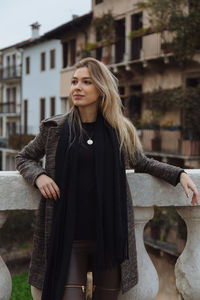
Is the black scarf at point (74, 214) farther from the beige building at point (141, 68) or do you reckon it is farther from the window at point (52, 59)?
the window at point (52, 59)

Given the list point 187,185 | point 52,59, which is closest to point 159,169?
point 187,185

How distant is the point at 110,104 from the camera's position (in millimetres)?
2461

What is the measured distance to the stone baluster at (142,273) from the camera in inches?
101

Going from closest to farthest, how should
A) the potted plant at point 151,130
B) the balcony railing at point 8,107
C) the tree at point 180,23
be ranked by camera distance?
the tree at point 180,23
the potted plant at point 151,130
the balcony railing at point 8,107

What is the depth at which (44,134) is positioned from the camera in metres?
2.39

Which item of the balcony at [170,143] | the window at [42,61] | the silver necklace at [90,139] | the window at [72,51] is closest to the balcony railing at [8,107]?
the window at [42,61]

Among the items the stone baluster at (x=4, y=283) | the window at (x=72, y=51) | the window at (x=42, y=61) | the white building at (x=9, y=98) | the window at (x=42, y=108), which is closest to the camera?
the stone baluster at (x=4, y=283)

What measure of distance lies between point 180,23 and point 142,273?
13096 mm

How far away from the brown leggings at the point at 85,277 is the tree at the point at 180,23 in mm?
12998

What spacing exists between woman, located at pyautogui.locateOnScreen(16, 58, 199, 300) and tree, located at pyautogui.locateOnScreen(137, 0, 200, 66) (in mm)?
12722

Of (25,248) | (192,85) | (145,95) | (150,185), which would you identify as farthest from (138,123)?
(150,185)

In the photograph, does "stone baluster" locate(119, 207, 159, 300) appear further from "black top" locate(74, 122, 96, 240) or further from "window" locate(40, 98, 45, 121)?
"window" locate(40, 98, 45, 121)

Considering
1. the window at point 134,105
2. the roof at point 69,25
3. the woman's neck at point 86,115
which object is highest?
the roof at point 69,25

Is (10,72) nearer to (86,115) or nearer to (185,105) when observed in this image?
Result: (185,105)
